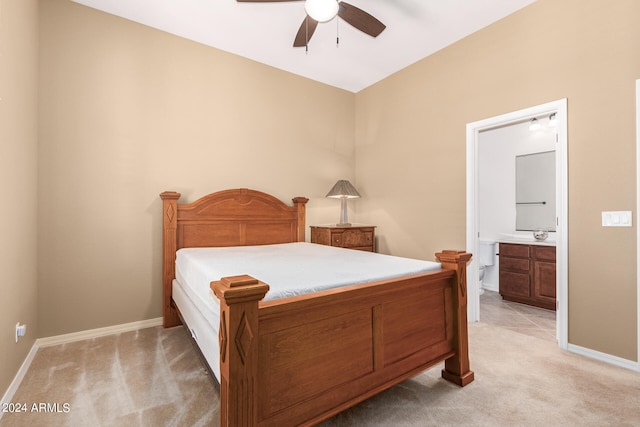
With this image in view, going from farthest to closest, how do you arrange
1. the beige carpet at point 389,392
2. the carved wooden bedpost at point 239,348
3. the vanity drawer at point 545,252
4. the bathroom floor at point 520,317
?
the vanity drawer at point 545,252 → the bathroom floor at point 520,317 → the beige carpet at point 389,392 → the carved wooden bedpost at point 239,348

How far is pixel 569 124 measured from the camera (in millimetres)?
2453

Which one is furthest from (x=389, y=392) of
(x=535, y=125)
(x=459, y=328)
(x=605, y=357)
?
(x=535, y=125)

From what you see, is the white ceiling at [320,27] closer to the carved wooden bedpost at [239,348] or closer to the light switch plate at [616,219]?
the light switch plate at [616,219]

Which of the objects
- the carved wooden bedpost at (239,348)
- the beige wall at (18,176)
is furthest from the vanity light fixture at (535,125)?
the beige wall at (18,176)

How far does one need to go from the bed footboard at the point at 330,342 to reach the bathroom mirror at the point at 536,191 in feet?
9.58

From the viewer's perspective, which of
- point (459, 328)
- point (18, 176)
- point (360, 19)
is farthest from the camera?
point (360, 19)

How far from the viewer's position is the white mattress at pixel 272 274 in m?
1.46

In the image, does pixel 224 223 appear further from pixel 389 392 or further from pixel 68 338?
pixel 389 392

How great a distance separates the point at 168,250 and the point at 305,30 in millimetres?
2338

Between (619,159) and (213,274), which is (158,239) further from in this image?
(619,159)

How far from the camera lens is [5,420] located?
1.58 meters

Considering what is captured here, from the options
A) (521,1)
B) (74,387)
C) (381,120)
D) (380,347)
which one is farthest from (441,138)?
(74,387)

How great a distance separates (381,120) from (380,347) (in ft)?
10.8

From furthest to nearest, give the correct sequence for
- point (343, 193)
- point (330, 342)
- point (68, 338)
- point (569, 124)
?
point (343, 193) < point (68, 338) < point (569, 124) < point (330, 342)
